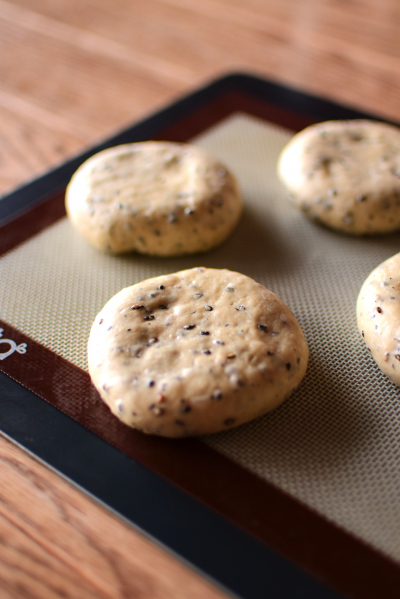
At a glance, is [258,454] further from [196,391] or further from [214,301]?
[214,301]

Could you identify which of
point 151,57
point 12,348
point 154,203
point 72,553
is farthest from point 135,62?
point 72,553

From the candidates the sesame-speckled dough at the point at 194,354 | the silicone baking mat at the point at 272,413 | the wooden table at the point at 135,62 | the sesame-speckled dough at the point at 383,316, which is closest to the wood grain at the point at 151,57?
the wooden table at the point at 135,62

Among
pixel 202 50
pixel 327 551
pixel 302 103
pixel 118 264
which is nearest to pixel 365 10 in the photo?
pixel 202 50

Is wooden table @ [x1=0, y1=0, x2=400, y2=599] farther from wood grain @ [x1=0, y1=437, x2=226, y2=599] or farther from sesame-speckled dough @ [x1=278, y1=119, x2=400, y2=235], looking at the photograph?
sesame-speckled dough @ [x1=278, y1=119, x2=400, y2=235]

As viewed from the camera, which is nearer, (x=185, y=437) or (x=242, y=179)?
(x=185, y=437)

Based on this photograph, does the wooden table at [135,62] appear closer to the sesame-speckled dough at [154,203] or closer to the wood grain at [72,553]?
the wood grain at [72,553]

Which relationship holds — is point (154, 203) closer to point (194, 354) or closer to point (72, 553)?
point (194, 354)
